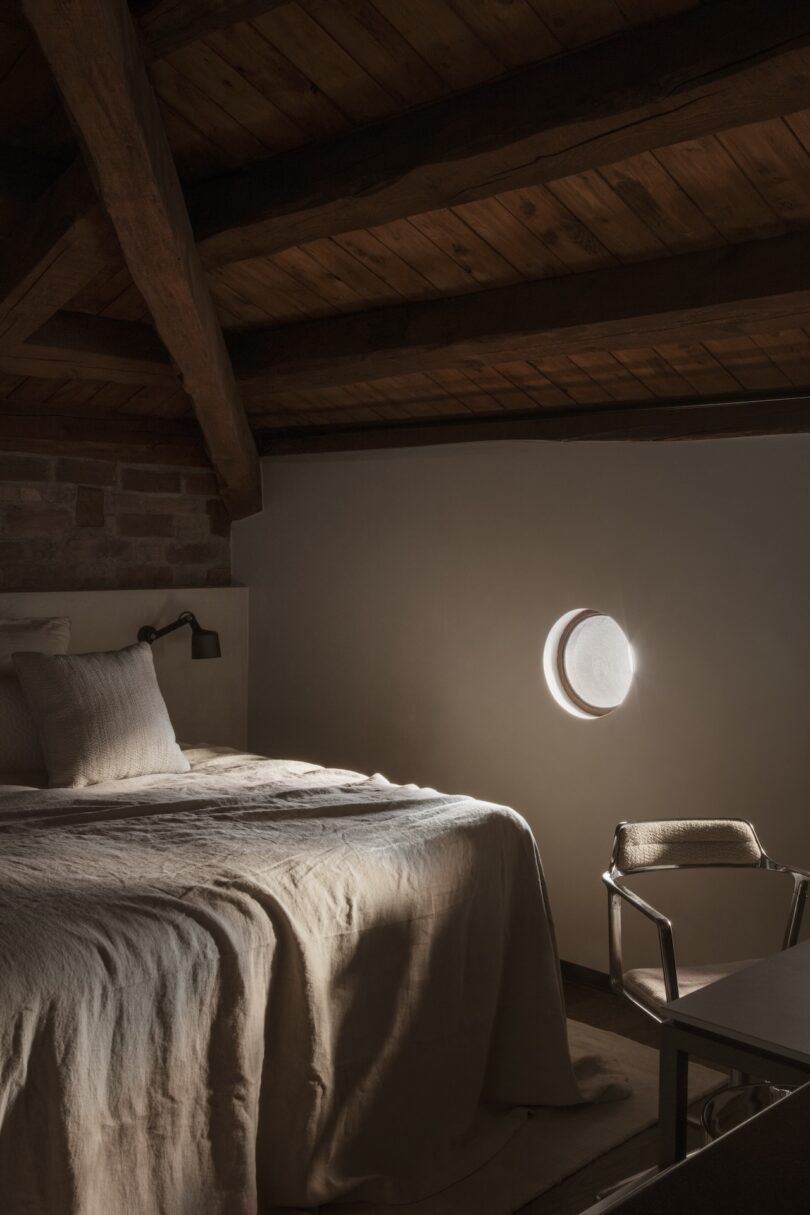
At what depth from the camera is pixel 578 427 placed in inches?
148

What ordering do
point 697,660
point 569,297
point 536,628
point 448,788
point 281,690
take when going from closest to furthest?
point 569,297, point 697,660, point 536,628, point 448,788, point 281,690

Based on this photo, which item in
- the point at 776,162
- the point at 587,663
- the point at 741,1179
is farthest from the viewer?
the point at 587,663

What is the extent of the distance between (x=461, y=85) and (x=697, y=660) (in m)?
1.79

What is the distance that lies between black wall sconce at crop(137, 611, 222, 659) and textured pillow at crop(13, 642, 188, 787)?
2.36 ft

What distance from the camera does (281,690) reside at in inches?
188

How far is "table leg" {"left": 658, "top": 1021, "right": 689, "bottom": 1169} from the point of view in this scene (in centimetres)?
166

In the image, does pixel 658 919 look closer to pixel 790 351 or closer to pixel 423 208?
pixel 790 351

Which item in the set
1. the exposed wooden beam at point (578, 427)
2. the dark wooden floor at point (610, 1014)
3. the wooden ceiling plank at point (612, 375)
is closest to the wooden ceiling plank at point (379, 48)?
the wooden ceiling plank at point (612, 375)

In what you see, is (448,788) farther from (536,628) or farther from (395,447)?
(395,447)

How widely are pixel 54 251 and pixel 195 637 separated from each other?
1.67 meters

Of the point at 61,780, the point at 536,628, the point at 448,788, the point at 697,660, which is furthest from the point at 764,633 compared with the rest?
the point at 61,780

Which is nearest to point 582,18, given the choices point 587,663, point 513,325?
point 513,325

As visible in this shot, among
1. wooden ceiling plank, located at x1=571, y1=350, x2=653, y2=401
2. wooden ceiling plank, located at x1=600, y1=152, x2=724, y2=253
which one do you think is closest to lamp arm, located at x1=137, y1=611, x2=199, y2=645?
wooden ceiling plank, located at x1=571, y1=350, x2=653, y2=401

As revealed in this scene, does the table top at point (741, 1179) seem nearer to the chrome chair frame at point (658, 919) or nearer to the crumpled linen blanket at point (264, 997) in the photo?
the crumpled linen blanket at point (264, 997)
